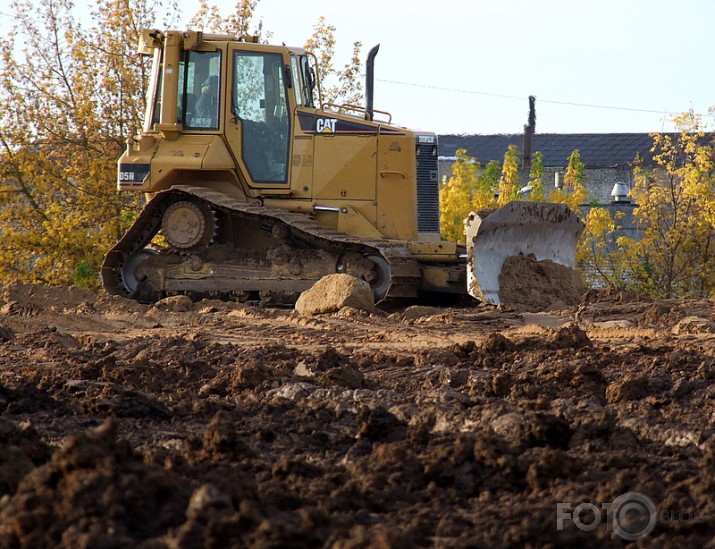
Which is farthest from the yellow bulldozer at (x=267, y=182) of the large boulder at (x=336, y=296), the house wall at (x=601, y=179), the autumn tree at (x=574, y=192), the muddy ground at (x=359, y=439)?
the house wall at (x=601, y=179)

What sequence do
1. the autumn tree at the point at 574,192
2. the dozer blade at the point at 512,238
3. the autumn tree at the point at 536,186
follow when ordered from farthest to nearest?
the autumn tree at the point at 536,186 < the autumn tree at the point at 574,192 < the dozer blade at the point at 512,238

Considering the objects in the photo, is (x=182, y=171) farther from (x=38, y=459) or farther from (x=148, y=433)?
(x=38, y=459)

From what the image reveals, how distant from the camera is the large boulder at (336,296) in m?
12.2

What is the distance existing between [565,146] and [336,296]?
30.8 m

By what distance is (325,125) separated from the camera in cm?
1408

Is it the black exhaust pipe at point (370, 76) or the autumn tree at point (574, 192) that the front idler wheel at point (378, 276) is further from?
the black exhaust pipe at point (370, 76)

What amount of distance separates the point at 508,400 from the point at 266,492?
104 inches

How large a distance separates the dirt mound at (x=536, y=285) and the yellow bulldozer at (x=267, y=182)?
0.68ft

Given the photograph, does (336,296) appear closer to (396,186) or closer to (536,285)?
(396,186)

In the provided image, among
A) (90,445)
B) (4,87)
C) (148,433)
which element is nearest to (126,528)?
(90,445)

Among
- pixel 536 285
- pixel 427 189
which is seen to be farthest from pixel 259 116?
pixel 536 285

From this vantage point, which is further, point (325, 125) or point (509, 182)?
point (509, 182)

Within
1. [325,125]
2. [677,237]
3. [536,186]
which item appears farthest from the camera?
[536,186]

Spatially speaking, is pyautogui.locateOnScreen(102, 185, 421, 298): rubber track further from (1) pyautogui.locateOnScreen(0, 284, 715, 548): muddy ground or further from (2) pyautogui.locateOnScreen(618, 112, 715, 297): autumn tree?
(2) pyautogui.locateOnScreen(618, 112, 715, 297): autumn tree
